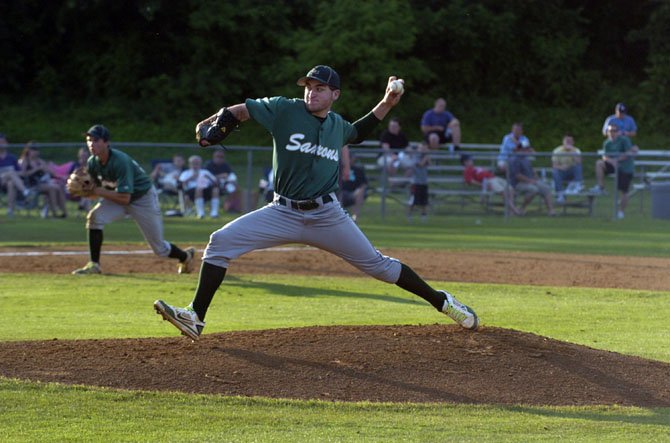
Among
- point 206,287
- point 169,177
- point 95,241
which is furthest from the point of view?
point 169,177

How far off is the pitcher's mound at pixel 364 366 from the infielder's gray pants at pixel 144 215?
535 cm

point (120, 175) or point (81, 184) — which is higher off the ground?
point (120, 175)

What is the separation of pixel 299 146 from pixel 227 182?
15429mm

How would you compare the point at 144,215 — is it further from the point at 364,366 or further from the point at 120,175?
the point at 364,366

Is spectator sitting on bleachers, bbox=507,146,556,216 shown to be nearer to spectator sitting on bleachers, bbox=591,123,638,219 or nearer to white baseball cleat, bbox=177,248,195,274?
spectator sitting on bleachers, bbox=591,123,638,219

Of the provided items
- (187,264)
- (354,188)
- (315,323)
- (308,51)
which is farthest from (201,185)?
(308,51)

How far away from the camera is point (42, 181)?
2252cm

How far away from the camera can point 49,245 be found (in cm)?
1798

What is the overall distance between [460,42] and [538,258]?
→ 90.7 feet

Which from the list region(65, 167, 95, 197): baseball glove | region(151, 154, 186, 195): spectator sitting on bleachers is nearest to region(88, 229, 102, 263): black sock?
region(65, 167, 95, 197): baseball glove

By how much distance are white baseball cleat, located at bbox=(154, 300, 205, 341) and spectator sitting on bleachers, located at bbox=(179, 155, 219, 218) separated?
14864 millimetres

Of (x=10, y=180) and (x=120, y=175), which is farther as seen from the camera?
(x=10, y=180)

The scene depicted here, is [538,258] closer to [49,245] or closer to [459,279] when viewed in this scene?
[459,279]

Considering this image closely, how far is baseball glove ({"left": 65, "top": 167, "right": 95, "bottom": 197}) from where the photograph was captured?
13648mm
